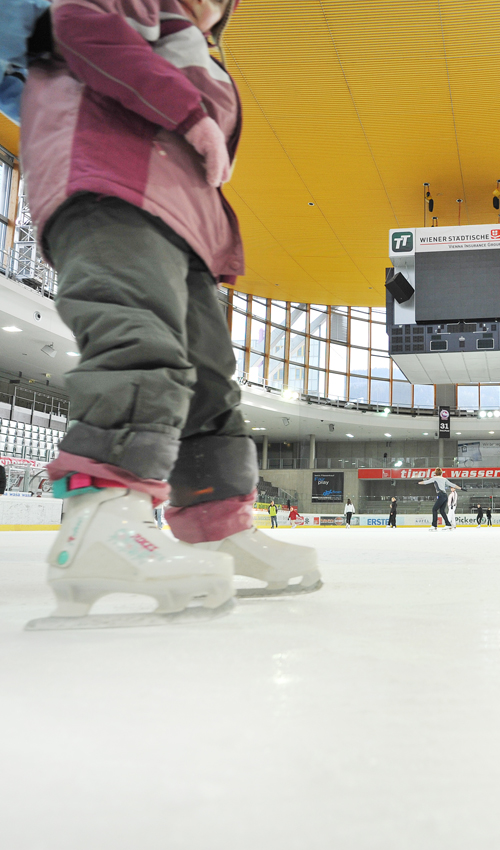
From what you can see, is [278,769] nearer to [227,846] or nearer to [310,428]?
[227,846]

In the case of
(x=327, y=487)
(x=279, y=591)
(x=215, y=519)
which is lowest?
(x=279, y=591)

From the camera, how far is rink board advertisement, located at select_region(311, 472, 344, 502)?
2392 centimetres

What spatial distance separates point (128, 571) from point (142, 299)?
42cm

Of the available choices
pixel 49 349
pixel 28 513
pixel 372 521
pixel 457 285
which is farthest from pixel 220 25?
pixel 372 521

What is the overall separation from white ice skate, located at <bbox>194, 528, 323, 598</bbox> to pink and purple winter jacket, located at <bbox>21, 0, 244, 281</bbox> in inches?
21.8

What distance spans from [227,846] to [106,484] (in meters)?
0.65

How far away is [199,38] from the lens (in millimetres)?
1114

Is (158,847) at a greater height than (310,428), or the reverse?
(310,428)

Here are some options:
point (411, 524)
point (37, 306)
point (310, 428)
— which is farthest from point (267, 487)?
point (37, 306)

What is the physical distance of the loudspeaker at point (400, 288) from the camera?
8.60 m

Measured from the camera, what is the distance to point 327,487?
79.4ft

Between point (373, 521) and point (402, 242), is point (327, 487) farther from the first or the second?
point (402, 242)

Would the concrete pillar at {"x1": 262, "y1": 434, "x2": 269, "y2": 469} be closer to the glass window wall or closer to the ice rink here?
the glass window wall

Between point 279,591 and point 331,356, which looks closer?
point 279,591
